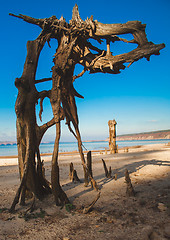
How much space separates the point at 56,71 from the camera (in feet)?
17.2

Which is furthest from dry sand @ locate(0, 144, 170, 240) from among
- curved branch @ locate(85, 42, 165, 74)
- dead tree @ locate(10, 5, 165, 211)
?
curved branch @ locate(85, 42, 165, 74)

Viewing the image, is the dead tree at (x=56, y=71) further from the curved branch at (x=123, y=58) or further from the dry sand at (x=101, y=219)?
the dry sand at (x=101, y=219)

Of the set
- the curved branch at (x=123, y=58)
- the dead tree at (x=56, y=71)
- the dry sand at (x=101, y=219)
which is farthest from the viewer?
the dead tree at (x=56, y=71)

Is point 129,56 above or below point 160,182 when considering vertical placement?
above

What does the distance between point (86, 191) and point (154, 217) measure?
2677 mm

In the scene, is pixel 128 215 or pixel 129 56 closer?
pixel 128 215

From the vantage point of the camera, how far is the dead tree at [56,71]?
485 centimetres

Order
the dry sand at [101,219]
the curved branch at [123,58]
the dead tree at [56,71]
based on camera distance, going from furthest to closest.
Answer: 1. the dead tree at [56,71]
2. the curved branch at [123,58]
3. the dry sand at [101,219]

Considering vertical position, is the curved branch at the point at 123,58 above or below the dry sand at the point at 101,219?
above

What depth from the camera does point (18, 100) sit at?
518 centimetres

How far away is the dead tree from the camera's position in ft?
15.9

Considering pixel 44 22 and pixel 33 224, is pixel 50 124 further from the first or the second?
pixel 44 22

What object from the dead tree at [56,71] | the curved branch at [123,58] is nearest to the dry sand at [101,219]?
the dead tree at [56,71]

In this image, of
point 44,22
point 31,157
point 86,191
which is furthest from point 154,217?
point 44,22
